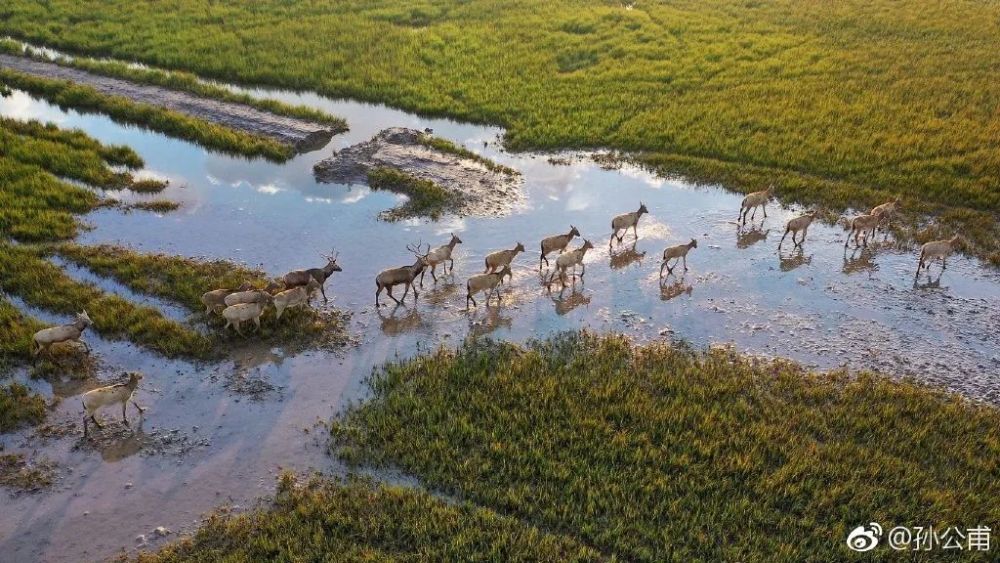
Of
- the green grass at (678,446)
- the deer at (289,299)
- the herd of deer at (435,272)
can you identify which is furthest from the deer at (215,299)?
the green grass at (678,446)

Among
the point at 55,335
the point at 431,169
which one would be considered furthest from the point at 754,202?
the point at 55,335

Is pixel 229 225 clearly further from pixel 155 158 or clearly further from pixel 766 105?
pixel 766 105

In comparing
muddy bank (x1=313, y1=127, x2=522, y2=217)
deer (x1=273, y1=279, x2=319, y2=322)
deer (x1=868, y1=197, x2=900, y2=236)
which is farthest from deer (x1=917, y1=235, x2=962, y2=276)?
deer (x1=273, y1=279, x2=319, y2=322)

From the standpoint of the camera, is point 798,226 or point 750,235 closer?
point 798,226

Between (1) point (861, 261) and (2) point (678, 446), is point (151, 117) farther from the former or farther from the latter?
(1) point (861, 261)

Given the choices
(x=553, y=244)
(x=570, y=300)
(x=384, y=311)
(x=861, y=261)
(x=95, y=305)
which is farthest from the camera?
(x=861, y=261)

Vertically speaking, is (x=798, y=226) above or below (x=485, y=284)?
above
